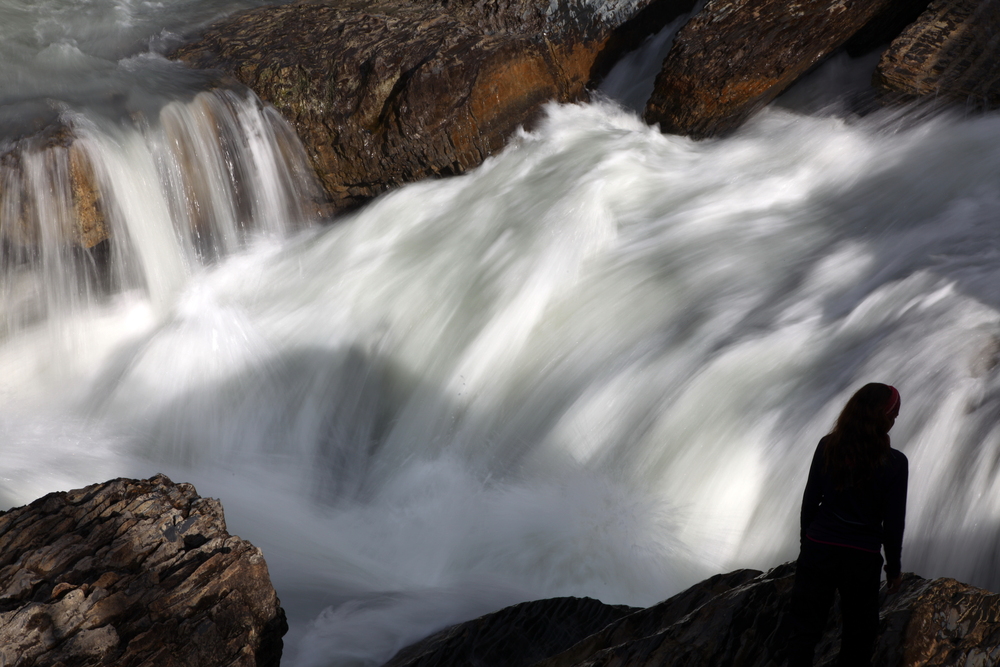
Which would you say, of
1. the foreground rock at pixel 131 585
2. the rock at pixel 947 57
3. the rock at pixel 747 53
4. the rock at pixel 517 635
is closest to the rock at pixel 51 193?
the foreground rock at pixel 131 585

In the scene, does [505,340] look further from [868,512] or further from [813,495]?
[868,512]

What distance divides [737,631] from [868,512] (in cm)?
54

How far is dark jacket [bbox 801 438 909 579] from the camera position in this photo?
7.72ft

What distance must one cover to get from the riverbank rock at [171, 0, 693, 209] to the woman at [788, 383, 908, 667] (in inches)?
189

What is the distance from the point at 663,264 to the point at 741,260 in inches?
19.0

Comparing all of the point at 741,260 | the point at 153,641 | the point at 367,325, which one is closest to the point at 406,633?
the point at 153,641

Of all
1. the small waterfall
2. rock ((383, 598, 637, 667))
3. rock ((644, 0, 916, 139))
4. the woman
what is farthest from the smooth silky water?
the woman

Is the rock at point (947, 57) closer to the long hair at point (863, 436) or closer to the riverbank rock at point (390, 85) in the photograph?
the riverbank rock at point (390, 85)

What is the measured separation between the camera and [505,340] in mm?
5188

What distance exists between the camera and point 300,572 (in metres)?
3.99

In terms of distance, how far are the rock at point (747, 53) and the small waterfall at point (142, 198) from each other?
3.16m

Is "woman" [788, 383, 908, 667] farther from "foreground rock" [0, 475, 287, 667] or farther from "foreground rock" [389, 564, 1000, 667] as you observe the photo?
"foreground rock" [0, 475, 287, 667]

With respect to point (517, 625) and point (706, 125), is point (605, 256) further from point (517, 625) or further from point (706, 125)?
point (517, 625)

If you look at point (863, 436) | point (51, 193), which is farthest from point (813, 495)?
point (51, 193)
